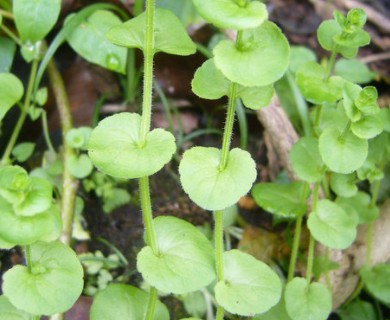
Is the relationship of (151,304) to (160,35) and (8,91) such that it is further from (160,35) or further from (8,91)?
(8,91)

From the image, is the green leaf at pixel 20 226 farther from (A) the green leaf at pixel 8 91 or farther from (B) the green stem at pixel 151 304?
(A) the green leaf at pixel 8 91

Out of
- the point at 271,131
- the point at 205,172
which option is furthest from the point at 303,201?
the point at 205,172

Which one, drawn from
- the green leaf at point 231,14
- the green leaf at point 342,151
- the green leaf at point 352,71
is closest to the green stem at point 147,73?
the green leaf at point 231,14

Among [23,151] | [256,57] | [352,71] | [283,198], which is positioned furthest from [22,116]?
[352,71]

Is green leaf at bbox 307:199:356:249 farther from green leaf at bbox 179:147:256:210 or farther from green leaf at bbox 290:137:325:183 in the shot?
green leaf at bbox 179:147:256:210

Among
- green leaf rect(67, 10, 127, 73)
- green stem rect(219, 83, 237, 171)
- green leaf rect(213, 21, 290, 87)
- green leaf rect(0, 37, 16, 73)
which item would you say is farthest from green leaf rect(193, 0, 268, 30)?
green leaf rect(0, 37, 16, 73)

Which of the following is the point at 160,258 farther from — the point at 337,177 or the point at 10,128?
the point at 10,128
